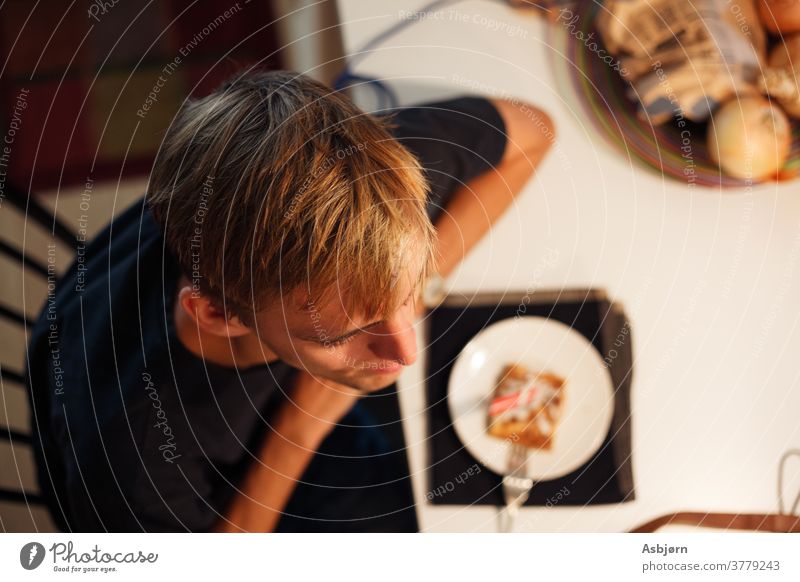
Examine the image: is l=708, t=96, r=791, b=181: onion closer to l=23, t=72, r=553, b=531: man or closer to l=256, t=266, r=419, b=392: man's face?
l=23, t=72, r=553, b=531: man

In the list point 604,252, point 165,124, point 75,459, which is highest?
point 165,124

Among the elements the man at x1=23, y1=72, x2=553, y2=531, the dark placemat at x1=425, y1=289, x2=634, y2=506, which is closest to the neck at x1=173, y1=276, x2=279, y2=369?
the man at x1=23, y1=72, x2=553, y2=531

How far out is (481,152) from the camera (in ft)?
1.59

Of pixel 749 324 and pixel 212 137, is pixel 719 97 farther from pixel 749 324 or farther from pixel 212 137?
pixel 212 137

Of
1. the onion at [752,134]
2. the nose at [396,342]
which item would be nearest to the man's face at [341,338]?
the nose at [396,342]

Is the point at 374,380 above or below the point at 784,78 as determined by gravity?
below

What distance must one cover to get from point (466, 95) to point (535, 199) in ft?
0.29

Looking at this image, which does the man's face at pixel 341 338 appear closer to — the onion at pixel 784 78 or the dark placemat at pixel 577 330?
the dark placemat at pixel 577 330

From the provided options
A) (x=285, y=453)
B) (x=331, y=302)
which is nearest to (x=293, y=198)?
(x=331, y=302)

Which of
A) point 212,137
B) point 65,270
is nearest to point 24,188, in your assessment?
point 65,270

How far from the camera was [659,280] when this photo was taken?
0.48 meters

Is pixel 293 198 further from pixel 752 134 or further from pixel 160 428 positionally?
pixel 752 134

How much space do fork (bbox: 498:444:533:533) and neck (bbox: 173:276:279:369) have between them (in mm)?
179

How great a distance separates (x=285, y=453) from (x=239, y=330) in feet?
0.32
